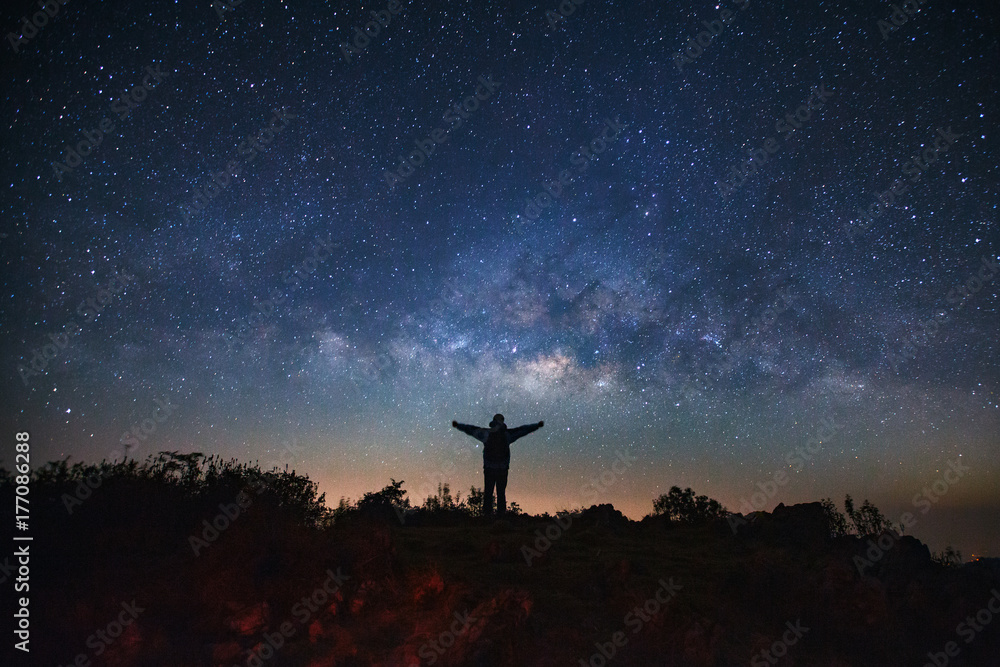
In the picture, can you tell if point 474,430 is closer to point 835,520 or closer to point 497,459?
point 497,459

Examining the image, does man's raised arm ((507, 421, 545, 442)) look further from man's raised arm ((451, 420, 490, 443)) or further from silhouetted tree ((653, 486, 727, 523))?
silhouetted tree ((653, 486, 727, 523))

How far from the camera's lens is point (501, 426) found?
47.8 feet

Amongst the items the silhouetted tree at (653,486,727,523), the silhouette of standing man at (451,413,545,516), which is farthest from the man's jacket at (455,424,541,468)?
the silhouetted tree at (653,486,727,523)

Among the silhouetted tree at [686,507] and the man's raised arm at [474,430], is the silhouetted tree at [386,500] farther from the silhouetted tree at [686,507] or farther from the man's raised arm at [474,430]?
the silhouetted tree at [686,507]

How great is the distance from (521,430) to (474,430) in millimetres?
1378

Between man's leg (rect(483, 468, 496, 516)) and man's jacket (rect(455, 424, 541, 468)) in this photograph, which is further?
man's jacket (rect(455, 424, 541, 468))

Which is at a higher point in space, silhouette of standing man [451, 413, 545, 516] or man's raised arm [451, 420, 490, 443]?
man's raised arm [451, 420, 490, 443]

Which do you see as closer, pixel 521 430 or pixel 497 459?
pixel 497 459

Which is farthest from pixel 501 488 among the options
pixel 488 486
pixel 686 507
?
pixel 686 507

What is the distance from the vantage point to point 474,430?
15.1m

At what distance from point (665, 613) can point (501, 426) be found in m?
8.60

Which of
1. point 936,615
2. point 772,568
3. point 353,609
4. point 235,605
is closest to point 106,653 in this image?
point 235,605

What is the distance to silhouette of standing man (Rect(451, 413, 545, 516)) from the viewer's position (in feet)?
45.8

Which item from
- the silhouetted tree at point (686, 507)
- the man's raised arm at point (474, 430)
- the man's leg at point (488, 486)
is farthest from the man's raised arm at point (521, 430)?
the silhouetted tree at point (686, 507)
